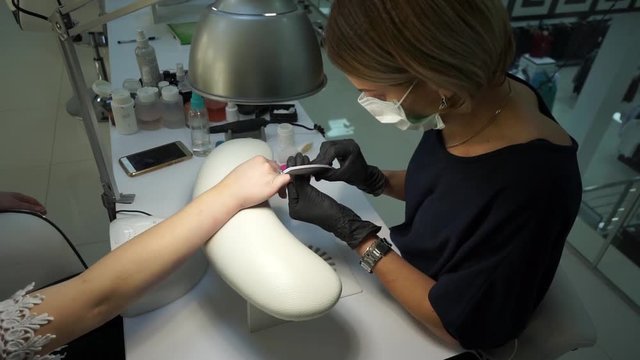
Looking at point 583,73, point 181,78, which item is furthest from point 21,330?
point 583,73

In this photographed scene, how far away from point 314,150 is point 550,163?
0.75m

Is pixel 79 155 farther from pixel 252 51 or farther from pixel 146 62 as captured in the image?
pixel 252 51

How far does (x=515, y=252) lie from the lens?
2.38 feet

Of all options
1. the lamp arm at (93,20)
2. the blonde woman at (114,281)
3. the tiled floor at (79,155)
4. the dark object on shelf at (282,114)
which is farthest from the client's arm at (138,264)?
the tiled floor at (79,155)

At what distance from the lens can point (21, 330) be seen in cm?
69

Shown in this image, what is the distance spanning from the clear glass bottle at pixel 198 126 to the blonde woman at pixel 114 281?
19.2 inches

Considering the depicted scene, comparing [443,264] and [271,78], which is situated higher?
[271,78]

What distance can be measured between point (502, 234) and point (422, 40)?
0.35 m

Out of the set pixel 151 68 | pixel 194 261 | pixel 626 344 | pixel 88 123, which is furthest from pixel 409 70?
pixel 626 344

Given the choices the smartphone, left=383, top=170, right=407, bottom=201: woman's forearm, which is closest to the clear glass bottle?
the smartphone

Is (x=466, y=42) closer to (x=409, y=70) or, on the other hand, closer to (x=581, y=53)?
(x=409, y=70)

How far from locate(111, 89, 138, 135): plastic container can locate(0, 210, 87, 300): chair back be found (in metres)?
0.39

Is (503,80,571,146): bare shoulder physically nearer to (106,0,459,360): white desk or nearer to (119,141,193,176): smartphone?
(106,0,459,360): white desk

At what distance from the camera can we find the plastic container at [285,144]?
128cm
